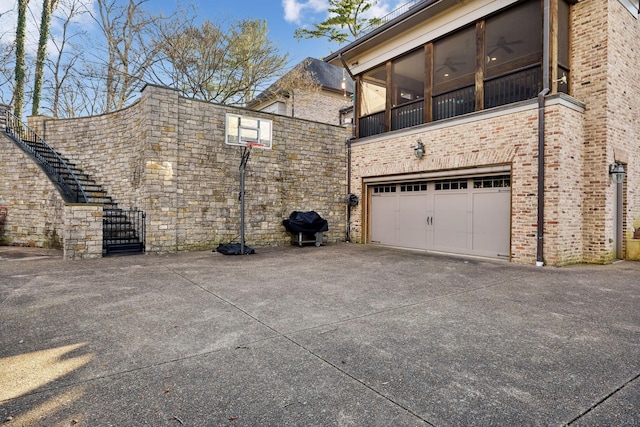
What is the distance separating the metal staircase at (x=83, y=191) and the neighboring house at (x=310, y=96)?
8.41 metres

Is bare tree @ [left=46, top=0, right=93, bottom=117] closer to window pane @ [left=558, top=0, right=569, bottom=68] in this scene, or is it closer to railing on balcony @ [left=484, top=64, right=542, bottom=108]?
railing on balcony @ [left=484, top=64, right=542, bottom=108]

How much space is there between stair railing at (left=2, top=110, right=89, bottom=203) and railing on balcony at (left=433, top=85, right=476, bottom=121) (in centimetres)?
902

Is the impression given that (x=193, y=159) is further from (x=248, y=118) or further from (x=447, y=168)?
(x=447, y=168)

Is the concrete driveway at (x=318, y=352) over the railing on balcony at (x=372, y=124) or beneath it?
beneath

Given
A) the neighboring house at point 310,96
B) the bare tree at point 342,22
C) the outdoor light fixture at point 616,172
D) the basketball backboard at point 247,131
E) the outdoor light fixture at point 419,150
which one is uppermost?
the bare tree at point 342,22

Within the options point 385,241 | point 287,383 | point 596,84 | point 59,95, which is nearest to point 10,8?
point 59,95

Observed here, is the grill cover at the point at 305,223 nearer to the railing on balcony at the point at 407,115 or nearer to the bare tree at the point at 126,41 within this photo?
the railing on balcony at the point at 407,115

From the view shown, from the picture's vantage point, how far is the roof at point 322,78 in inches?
630

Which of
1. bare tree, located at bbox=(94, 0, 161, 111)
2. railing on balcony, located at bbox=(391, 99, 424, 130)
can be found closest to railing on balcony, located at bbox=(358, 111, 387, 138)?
railing on balcony, located at bbox=(391, 99, 424, 130)

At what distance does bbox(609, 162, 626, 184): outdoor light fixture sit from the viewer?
661cm

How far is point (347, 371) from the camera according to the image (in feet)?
7.54

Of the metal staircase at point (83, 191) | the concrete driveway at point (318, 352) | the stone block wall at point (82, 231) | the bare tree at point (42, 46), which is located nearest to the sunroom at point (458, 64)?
the concrete driveway at point (318, 352)

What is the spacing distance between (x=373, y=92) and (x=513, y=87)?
478 centimetres

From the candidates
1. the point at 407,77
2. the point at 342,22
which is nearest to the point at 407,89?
the point at 407,77
